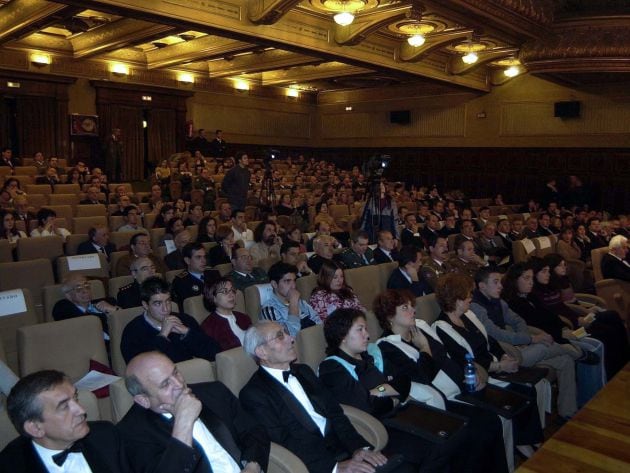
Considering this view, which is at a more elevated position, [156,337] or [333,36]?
[333,36]

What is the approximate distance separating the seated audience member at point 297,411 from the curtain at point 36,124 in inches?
414

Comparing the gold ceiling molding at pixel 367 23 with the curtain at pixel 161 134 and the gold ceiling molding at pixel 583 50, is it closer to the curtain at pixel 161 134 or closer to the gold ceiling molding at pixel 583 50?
the gold ceiling molding at pixel 583 50

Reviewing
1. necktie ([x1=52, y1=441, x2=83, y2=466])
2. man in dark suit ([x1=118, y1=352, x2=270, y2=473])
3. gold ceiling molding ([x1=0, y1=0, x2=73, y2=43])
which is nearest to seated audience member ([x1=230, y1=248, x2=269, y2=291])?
man in dark suit ([x1=118, y1=352, x2=270, y2=473])

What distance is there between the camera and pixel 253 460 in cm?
192

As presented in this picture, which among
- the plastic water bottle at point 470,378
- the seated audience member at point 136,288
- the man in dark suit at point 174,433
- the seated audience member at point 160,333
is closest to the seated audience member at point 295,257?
the seated audience member at point 136,288

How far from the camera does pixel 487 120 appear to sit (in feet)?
41.8

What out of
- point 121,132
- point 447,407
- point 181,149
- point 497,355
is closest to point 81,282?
point 447,407

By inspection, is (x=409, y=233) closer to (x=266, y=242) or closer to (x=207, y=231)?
(x=266, y=242)

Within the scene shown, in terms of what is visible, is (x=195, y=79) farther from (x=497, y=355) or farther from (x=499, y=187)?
(x=497, y=355)

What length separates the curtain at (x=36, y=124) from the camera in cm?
1086

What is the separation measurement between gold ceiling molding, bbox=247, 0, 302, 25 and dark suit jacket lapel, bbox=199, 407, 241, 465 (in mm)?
5425

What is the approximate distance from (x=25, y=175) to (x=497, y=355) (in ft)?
27.3

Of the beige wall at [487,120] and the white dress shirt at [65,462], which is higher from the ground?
the beige wall at [487,120]

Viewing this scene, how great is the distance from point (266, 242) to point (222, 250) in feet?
1.73
